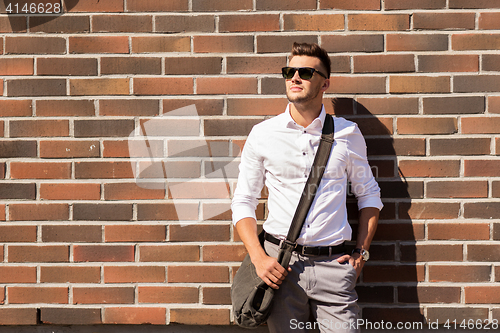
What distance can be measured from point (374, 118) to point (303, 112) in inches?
20.3

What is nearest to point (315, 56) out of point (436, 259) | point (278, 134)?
point (278, 134)

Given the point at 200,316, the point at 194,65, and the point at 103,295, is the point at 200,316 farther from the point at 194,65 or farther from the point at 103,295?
the point at 194,65

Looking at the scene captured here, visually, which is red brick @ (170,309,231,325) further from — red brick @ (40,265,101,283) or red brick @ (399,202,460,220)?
red brick @ (399,202,460,220)

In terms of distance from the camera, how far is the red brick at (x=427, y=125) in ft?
7.30

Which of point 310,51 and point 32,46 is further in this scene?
point 32,46

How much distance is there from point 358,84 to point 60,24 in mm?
1872

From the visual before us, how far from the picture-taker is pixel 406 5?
2.21 m

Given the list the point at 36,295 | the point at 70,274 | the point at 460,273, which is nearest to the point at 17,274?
the point at 36,295

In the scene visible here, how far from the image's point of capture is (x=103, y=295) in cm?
229

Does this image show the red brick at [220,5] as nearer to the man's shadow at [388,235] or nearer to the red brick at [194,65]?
the red brick at [194,65]

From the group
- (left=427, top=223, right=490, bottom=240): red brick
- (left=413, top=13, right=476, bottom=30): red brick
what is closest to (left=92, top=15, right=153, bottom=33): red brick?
(left=413, top=13, right=476, bottom=30): red brick

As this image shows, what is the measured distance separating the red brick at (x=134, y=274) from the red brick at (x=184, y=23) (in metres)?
1.47

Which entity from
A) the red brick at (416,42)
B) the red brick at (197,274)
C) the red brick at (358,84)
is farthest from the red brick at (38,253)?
the red brick at (416,42)

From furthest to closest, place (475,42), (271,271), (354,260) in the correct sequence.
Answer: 1. (475,42)
2. (354,260)
3. (271,271)
